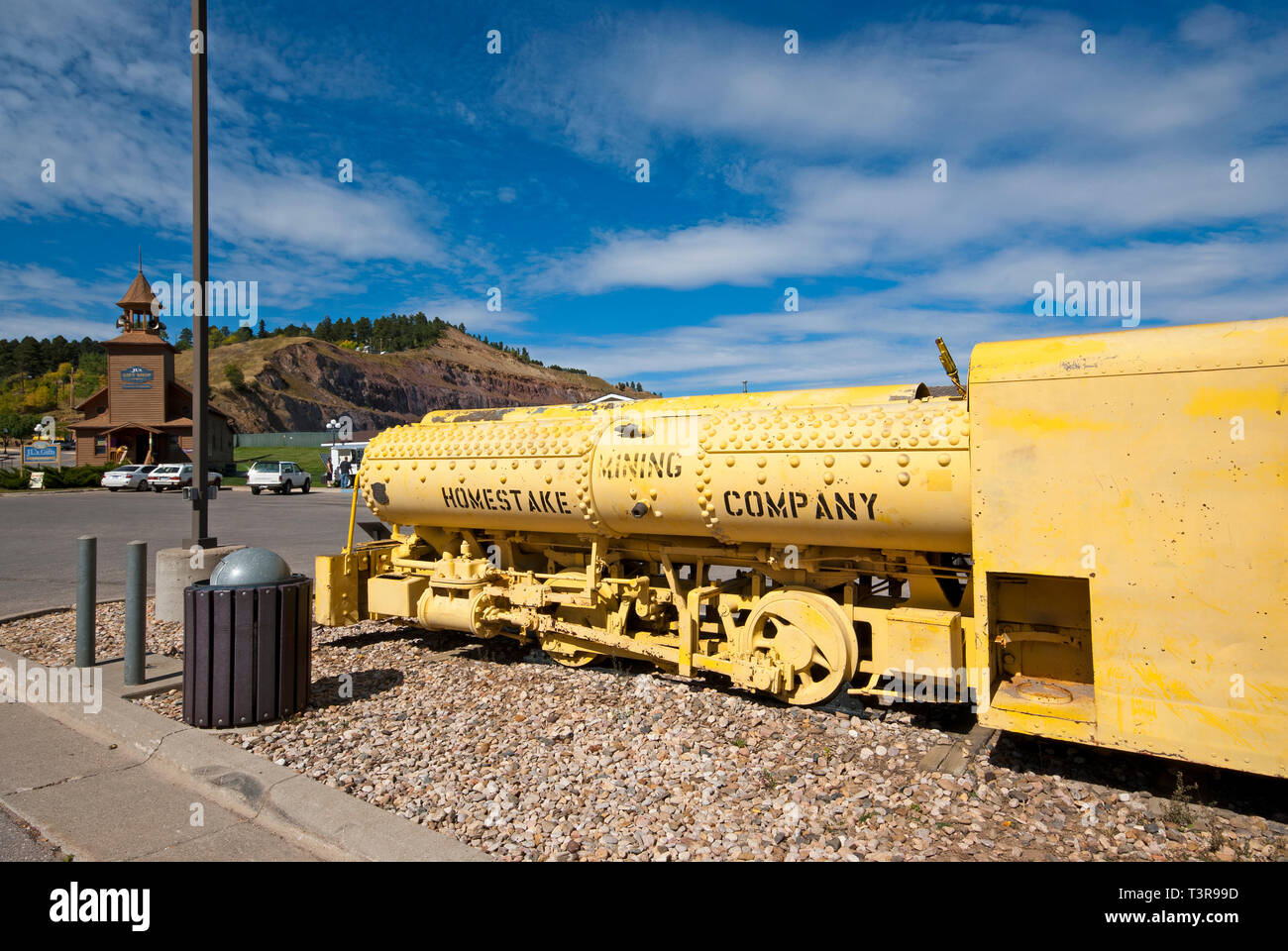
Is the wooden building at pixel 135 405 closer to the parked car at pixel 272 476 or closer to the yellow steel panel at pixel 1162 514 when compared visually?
the parked car at pixel 272 476

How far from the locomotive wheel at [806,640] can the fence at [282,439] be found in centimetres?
6461

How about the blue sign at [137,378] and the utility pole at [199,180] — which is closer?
the utility pole at [199,180]

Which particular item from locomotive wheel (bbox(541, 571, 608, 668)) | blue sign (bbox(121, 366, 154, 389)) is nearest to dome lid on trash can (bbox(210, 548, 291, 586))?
locomotive wheel (bbox(541, 571, 608, 668))

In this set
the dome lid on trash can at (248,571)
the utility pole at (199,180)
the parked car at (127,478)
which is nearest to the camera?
the dome lid on trash can at (248,571)

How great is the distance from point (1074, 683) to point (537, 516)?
3.75m

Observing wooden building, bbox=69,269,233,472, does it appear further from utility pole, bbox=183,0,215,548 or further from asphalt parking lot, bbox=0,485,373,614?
utility pole, bbox=183,0,215,548

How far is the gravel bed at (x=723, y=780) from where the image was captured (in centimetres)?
342

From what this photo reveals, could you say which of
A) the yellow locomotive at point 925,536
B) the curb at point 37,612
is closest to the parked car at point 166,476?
the curb at point 37,612

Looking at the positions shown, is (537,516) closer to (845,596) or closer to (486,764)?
(486,764)

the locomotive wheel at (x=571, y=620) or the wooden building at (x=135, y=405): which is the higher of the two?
the wooden building at (x=135, y=405)

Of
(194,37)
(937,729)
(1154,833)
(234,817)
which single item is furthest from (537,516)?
(194,37)

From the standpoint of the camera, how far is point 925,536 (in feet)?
14.3

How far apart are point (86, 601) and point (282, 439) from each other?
66.1m

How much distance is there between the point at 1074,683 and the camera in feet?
13.9
